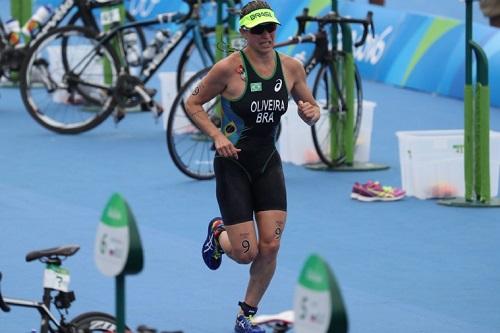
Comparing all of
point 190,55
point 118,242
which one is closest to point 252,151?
point 118,242

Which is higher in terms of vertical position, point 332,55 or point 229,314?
point 332,55

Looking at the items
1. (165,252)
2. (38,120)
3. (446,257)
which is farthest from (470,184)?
(38,120)

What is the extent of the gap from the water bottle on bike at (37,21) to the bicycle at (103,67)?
1.50 ft

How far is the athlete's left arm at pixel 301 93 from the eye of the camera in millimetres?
8711

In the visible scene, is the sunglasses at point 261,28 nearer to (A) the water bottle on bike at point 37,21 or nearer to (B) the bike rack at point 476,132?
(B) the bike rack at point 476,132

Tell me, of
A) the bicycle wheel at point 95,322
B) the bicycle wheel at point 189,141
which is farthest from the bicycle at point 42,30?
the bicycle wheel at point 95,322

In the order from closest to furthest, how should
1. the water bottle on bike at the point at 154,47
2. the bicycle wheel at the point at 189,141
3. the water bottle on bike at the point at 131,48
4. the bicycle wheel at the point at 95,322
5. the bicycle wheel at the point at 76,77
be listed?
the bicycle wheel at the point at 95,322, the bicycle wheel at the point at 189,141, the bicycle wheel at the point at 76,77, the water bottle on bike at the point at 154,47, the water bottle on bike at the point at 131,48

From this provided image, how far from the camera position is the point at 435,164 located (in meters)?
13.0

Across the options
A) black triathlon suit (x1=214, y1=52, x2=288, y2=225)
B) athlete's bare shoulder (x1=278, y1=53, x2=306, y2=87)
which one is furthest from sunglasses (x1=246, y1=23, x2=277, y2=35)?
athlete's bare shoulder (x1=278, y1=53, x2=306, y2=87)

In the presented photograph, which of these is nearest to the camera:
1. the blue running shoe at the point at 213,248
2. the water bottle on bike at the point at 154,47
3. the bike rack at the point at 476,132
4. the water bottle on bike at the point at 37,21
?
the blue running shoe at the point at 213,248

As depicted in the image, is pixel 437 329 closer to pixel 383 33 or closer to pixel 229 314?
pixel 229 314

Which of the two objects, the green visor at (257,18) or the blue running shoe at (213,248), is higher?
the green visor at (257,18)

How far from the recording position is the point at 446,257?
10758 mm

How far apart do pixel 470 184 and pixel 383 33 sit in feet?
22.4
